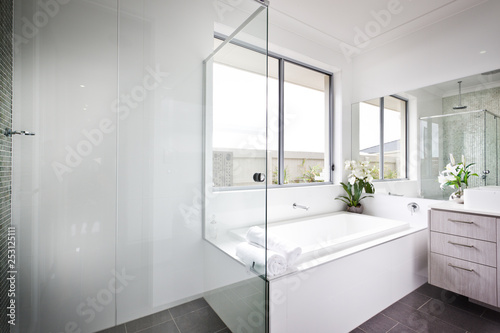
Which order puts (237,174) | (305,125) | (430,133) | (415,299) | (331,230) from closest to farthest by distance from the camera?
(237,174) → (415,299) → (430,133) → (331,230) → (305,125)

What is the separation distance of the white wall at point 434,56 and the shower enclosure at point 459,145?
0.43 m

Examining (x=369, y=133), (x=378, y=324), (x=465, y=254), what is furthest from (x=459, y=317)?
(x=369, y=133)

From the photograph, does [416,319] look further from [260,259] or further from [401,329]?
[260,259]

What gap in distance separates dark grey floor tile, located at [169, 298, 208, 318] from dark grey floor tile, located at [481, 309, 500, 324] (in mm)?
2179

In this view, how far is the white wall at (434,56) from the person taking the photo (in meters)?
2.18

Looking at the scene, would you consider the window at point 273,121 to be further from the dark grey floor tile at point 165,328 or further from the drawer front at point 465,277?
the drawer front at point 465,277

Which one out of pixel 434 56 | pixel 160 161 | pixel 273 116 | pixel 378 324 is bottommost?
pixel 378 324

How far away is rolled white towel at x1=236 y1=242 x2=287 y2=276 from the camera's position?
140cm

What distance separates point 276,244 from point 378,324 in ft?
3.44

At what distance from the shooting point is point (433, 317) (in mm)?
1869

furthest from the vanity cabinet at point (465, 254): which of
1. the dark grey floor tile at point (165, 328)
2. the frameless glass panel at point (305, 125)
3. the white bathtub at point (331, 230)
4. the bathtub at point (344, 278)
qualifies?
the dark grey floor tile at point (165, 328)

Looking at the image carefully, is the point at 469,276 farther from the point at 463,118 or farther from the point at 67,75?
the point at 67,75

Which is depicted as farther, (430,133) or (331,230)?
(331,230)

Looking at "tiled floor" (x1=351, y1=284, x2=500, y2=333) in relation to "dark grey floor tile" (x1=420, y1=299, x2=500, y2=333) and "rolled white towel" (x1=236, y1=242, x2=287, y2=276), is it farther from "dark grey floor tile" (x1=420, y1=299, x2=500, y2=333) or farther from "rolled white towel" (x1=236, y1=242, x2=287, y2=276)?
"rolled white towel" (x1=236, y1=242, x2=287, y2=276)
